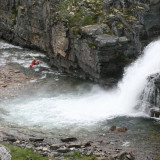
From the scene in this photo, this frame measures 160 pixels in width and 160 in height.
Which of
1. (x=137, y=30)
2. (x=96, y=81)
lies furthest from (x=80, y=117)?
(x=137, y=30)

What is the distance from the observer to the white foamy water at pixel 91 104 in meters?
31.8

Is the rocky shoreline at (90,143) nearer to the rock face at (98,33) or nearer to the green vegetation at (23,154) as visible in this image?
the green vegetation at (23,154)

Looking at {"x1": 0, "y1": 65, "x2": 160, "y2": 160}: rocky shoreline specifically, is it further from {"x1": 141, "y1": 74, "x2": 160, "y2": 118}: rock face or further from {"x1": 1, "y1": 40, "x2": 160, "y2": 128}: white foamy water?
{"x1": 141, "y1": 74, "x2": 160, "y2": 118}: rock face

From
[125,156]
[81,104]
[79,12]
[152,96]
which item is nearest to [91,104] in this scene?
[81,104]

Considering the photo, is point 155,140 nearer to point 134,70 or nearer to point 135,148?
point 135,148

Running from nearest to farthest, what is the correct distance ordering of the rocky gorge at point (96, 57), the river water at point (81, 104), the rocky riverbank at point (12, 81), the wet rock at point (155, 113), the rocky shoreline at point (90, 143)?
the rocky shoreline at point (90, 143), the rocky gorge at point (96, 57), the river water at point (81, 104), the wet rock at point (155, 113), the rocky riverbank at point (12, 81)

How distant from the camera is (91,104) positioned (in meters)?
36.3

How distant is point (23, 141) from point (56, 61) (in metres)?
25.1

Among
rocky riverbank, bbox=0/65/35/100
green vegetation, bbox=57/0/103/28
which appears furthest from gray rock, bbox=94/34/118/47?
rocky riverbank, bbox=0/65/35/100

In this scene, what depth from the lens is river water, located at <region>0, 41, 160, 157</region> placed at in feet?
99.2

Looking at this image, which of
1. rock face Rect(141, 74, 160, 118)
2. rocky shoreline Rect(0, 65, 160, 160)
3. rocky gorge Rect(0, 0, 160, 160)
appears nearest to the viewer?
rocky shoreline Rect(0, 65, 160, 160)

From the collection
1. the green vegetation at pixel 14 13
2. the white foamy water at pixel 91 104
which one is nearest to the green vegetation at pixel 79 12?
the white foamy water at pixel 91 104

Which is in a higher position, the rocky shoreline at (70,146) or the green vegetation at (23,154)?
the green vegetation at (23,154)

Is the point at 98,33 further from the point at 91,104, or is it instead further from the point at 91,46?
the point at 91,104
